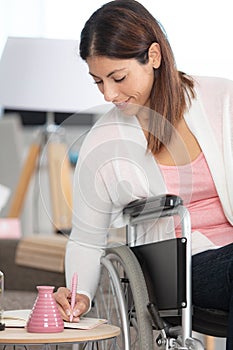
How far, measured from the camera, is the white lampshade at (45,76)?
3.09m

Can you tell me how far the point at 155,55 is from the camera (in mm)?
1815

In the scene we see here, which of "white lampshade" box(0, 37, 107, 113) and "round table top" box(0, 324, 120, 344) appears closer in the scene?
"round table top" box(0, 324, 120, 344)

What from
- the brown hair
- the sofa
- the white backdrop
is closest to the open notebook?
the brown hair

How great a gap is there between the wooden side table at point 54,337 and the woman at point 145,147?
0.52ft

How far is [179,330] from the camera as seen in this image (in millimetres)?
1697

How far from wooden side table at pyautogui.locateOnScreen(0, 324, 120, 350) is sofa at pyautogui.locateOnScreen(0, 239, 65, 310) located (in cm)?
155

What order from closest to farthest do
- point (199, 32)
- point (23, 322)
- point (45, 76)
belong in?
point (23, 322) < point (45, 76) < point (199, 32)

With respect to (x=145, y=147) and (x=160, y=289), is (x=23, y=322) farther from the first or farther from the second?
(x=145, y=147)

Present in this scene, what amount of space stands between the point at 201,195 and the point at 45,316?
0.45 metres

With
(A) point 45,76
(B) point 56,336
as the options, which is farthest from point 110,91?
(A) point 45,76

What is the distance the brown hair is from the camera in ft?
5.78

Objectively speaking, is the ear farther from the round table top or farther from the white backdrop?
the white backdrop

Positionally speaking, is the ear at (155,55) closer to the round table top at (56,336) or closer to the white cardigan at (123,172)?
the white cardigan at (123,172)

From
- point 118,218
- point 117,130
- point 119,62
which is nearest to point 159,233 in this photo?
point 118,218
